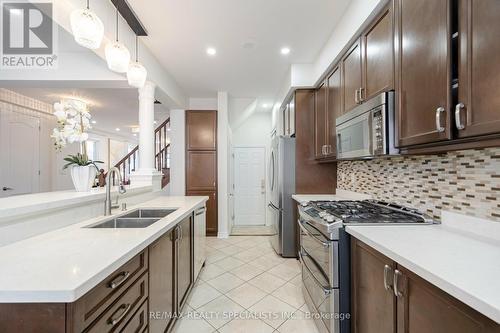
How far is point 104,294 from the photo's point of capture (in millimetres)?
902

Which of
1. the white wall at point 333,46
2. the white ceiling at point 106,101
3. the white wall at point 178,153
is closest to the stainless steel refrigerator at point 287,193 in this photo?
the white wall at point 333,46

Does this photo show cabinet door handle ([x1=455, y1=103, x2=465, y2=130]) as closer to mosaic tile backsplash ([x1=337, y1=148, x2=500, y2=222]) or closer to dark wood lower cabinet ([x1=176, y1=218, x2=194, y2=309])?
mosaic tile backsplash ([x1=337, y1=148, x2=500, y2=222])

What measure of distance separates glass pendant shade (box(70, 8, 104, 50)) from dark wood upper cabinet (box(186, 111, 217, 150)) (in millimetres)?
2987

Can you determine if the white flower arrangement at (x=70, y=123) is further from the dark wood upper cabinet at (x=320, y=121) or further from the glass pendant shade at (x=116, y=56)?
the dark wood upper cabinet at (x=320, y=121)

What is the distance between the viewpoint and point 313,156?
3.20 meters

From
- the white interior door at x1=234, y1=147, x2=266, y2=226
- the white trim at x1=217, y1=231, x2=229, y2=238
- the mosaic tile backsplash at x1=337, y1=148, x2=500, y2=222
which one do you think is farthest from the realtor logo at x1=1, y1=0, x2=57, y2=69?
the white interior door at x1=234, y1=147, x2=266, y2=226

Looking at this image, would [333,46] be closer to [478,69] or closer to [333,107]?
[333,107]

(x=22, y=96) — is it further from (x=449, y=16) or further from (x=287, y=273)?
(x=449, y=16)

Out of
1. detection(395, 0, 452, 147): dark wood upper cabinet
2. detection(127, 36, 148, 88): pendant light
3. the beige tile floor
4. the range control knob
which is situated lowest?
the beige tile floor

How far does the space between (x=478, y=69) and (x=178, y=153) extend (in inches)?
165

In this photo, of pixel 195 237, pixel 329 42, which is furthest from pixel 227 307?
pixel 329 42

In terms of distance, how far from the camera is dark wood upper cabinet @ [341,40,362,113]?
1950mm

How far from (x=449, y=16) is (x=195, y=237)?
252 cm

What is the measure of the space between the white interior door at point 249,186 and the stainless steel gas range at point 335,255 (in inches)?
140
